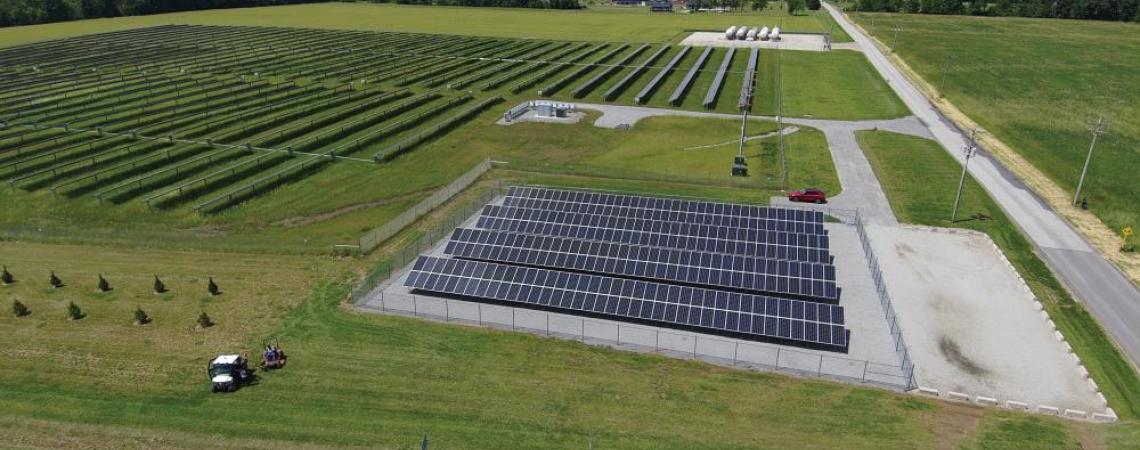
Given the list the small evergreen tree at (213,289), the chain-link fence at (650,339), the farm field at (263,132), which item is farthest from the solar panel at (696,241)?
the small evergreen tree at (213,289)

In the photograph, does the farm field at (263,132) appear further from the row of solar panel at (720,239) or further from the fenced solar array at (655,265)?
the row of solar panel at (720,239)

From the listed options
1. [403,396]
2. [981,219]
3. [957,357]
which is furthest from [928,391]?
[981,219]

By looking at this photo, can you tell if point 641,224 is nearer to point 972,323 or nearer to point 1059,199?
point 972,323

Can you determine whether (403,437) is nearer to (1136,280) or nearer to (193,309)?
(193,309)

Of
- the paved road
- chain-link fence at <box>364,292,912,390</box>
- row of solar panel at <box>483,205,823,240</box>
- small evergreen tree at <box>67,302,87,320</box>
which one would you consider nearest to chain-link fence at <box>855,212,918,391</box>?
chain-link fence at <box>364,292,912,390</box>

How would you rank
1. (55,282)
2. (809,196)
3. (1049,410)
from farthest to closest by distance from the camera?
(809,196)
(55,282)
(1049,410)

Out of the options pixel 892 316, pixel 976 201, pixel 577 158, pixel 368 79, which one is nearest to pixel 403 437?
pixel 892 316

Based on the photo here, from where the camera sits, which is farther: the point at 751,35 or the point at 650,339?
the point at 751,35
